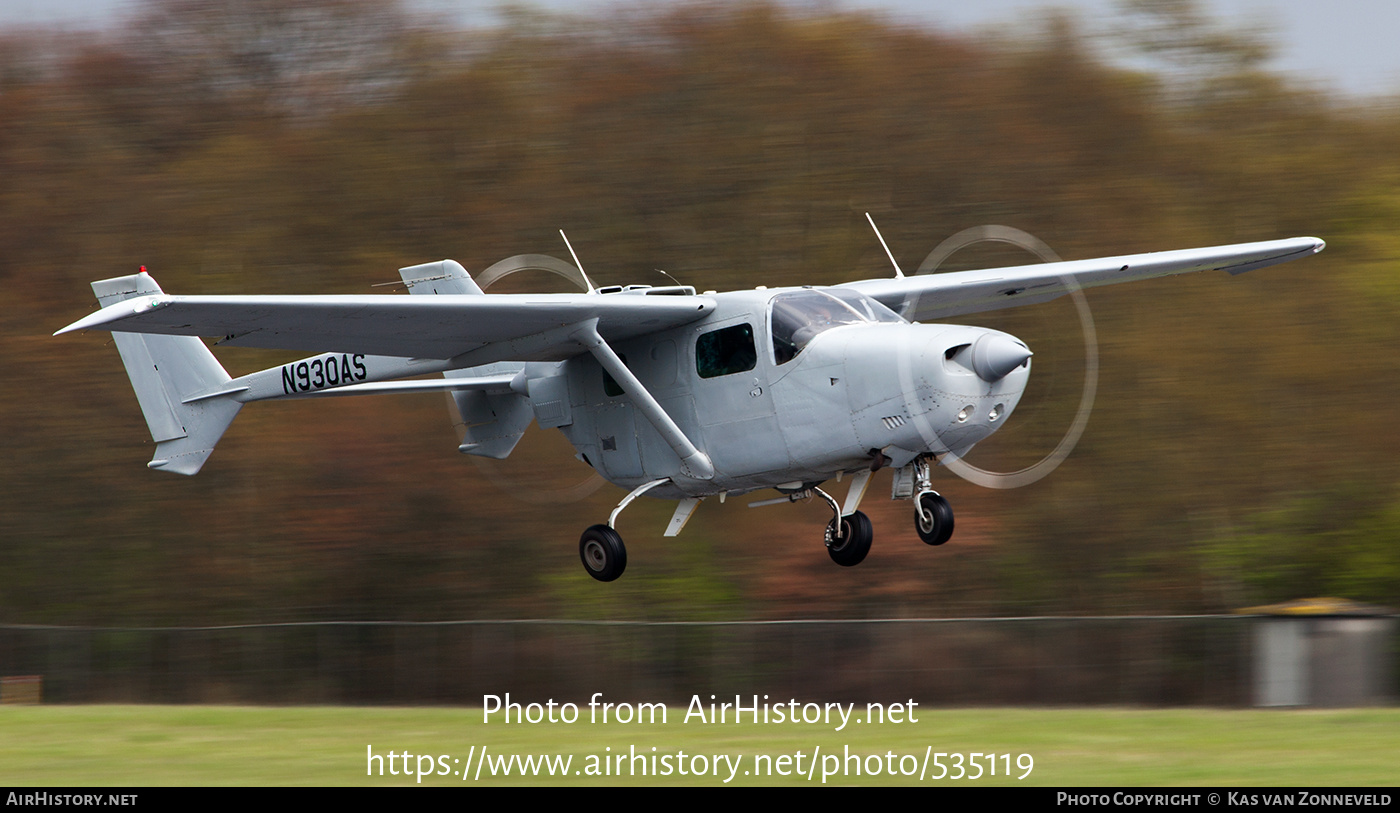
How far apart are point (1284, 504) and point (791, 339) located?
755 inches

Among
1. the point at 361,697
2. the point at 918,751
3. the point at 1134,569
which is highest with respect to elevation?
the point at 918,751

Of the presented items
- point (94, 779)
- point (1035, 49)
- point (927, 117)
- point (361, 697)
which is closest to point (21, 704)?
point (361, 697)

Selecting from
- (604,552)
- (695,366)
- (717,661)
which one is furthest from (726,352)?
(717,661)

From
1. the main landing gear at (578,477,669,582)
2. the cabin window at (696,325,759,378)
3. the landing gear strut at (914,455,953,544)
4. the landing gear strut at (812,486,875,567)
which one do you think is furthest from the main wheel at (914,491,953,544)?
the main landing gear at (578,477,669,582)

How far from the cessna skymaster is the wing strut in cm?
2

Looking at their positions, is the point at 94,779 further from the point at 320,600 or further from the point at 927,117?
the point at 927,117

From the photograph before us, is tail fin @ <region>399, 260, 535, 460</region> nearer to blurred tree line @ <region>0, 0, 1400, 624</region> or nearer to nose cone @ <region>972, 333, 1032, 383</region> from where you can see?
nose cone @ <region>972, 333, 1032, 383</region>

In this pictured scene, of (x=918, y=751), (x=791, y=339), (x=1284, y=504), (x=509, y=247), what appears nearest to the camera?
(x=791, y=339)

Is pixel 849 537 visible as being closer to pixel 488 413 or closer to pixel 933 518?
pixel 933 518

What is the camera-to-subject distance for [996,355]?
13.4m

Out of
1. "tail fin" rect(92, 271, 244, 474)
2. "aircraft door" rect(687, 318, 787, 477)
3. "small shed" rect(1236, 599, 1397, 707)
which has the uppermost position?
"aircraft door" rect(687, 318, 787, 477)

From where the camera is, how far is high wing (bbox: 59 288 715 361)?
13500 millimetres

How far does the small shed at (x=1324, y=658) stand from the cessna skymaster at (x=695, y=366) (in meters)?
5.38

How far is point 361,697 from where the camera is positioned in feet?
78.1
